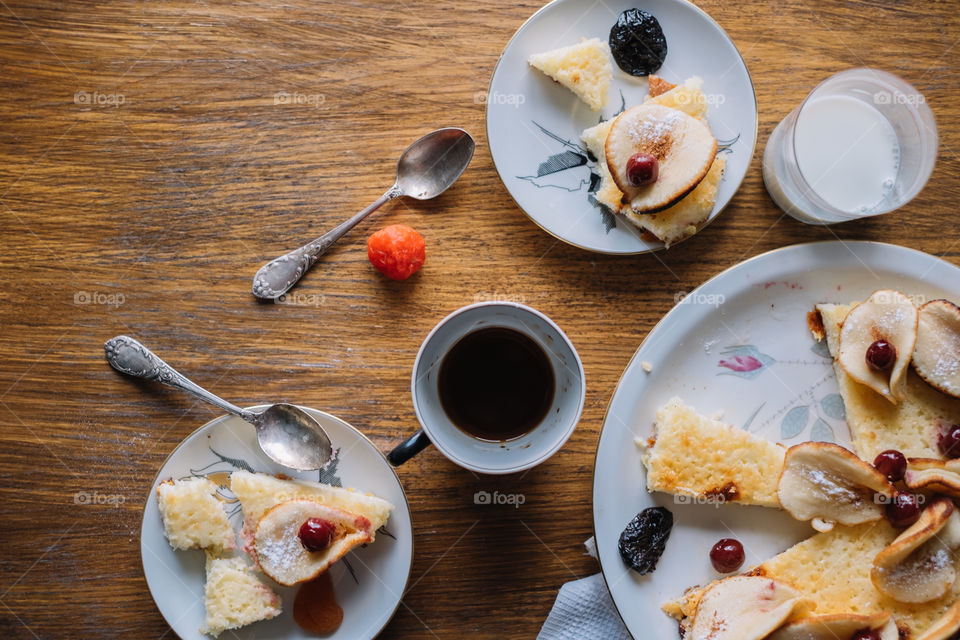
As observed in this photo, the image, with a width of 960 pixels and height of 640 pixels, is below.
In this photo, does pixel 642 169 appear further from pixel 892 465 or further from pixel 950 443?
pixel 950 443

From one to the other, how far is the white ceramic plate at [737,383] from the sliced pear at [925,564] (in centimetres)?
22

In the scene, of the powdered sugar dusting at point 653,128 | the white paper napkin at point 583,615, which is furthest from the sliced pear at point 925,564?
the powdered sugar dusting at point 653,128

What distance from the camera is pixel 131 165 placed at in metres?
1.92

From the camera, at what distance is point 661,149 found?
1.76 m

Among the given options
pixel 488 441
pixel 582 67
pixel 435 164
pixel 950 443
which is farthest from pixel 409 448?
pixel 950 443

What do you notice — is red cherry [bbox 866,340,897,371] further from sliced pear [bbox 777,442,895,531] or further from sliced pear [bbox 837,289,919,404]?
sliced pear [bbox 777,442,895,531]

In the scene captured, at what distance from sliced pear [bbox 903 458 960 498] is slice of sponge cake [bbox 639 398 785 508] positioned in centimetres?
35

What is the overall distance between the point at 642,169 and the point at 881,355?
2.78 feet

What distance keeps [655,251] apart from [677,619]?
42.6 inches

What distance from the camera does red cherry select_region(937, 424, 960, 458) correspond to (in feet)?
5.86

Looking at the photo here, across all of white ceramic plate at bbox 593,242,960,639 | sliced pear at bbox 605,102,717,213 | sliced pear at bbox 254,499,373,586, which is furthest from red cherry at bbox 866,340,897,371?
sliced pear at bbox 254,499,373,586

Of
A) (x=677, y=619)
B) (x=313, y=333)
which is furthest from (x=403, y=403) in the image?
(x=677, y=619)

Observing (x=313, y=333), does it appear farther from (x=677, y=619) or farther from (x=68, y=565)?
(x=677, y=619)

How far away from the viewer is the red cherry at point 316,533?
1.66 meters
